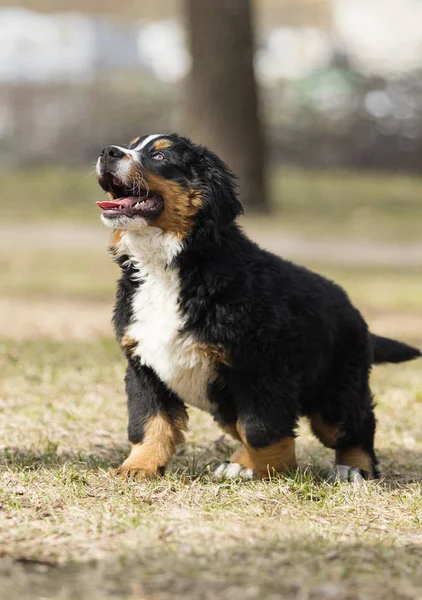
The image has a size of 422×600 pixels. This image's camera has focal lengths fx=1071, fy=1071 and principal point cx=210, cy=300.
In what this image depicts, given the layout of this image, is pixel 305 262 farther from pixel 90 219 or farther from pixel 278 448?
pixel 278 448

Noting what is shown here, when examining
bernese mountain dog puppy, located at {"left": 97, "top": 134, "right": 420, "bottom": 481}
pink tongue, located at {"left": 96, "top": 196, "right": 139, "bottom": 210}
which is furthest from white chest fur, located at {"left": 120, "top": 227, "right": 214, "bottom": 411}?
pink tongue, located at {"left": 96, "top": 196, "right": 139, "bottom": 210}

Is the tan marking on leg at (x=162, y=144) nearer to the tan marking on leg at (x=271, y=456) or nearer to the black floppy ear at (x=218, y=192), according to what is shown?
the black floppy ear at (x=218, y=192)

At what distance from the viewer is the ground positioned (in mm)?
3572

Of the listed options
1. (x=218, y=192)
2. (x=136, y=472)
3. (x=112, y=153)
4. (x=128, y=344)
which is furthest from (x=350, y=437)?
(x=112, y=153)

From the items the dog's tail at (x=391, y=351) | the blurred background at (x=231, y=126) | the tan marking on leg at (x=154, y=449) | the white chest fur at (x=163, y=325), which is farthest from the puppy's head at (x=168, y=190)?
the blurred background at (x=231, y=126)

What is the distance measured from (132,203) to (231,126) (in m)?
11.9

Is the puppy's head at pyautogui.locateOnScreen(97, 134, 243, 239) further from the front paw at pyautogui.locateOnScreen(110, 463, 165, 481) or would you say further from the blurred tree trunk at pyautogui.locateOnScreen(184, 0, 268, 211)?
the blurred tree trunk at pyautogui.locateOnScreen(184, 0, 268, 211)

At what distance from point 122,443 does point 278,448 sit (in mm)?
1229

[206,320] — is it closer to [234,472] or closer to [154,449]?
[154,449]

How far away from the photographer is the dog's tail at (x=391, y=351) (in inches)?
220

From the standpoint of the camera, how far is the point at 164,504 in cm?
444

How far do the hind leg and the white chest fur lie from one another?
681 mm

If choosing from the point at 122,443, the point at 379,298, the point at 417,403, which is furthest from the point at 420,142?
the point at 122,443

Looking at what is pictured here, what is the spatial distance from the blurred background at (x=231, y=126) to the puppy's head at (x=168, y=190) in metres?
4.61
